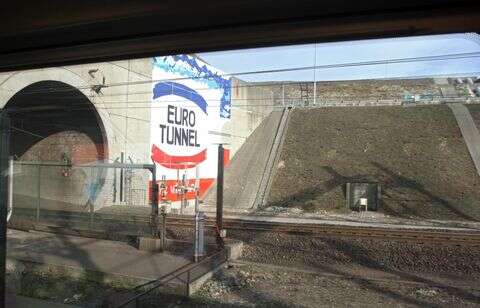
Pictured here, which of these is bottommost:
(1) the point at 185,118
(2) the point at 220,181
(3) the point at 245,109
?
(2) the point at 220,181

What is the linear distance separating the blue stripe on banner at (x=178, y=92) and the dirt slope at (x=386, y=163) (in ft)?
22.2

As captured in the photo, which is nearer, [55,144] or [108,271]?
[108,271]

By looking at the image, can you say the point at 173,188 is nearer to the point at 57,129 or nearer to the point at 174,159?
the point at 174,159

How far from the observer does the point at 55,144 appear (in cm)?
2702

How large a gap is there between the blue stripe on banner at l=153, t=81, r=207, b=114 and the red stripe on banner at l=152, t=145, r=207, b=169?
297 centimetres

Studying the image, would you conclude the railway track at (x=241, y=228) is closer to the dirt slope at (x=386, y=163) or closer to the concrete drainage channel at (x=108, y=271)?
the concrete drainage channel at (x=108, y=271)

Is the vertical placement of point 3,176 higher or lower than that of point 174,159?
lower

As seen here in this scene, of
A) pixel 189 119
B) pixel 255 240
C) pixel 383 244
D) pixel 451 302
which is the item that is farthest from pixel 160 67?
pixel 451 302

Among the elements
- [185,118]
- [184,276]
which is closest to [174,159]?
[185,118]

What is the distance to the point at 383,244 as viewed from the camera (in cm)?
1497

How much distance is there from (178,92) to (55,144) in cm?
776

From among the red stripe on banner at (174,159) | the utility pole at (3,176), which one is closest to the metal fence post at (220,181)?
the utility pole at (3,176)

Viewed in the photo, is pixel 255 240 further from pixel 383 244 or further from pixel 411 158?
pixel 411 158

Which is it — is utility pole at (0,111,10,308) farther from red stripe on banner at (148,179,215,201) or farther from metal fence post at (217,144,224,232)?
red stripe on banner at (148,179,215,201)
